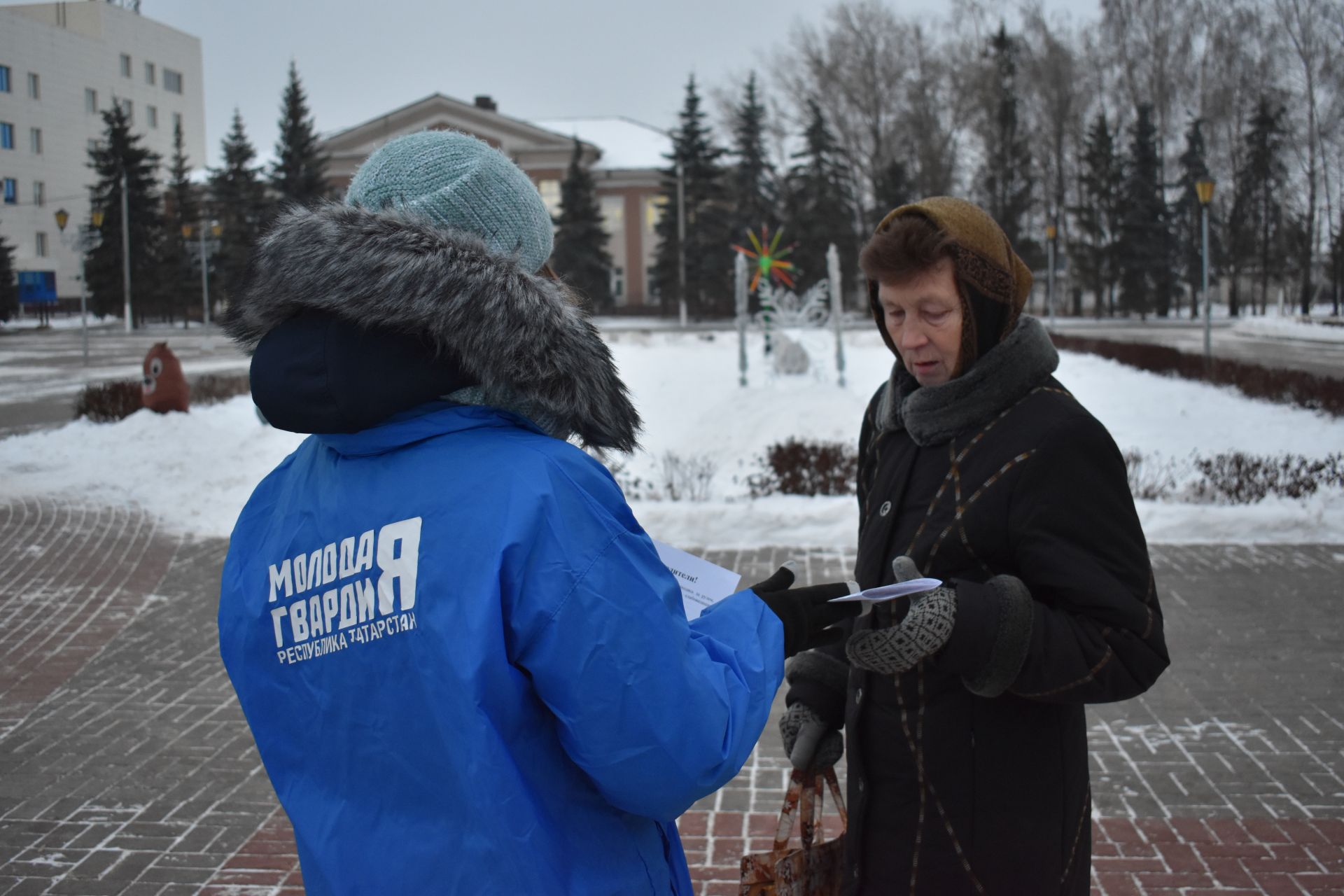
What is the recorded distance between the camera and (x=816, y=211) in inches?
1948

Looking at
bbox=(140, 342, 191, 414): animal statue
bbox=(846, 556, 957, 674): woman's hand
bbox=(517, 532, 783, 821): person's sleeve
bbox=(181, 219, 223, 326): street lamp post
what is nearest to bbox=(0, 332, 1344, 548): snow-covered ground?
bbox=(140, 342, 191, 414): animal statue

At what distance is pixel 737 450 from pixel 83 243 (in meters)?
7.77

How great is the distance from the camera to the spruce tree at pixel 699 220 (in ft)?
160

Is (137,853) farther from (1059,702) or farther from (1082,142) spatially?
(1082,142)

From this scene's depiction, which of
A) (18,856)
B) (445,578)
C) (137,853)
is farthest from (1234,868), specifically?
(18,856)

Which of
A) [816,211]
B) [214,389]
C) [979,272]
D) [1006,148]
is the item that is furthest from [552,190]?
[979,272]

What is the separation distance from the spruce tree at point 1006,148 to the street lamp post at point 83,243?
4143cm

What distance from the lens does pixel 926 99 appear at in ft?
171

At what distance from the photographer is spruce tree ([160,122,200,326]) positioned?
2075 cm

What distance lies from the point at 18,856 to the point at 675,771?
133 inches

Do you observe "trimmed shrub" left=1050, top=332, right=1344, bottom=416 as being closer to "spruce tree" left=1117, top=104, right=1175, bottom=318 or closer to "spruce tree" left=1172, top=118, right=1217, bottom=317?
"spruce tree" left=1172, top=118, right=1217, bottom=317

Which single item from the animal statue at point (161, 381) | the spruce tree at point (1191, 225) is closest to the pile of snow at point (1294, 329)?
the animal statue at point (161, 381)

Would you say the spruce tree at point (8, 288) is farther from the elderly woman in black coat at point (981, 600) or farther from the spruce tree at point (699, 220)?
the spruce tree at point (699, 220)

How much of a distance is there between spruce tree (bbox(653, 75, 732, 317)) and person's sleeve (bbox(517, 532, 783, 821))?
4760 cm
